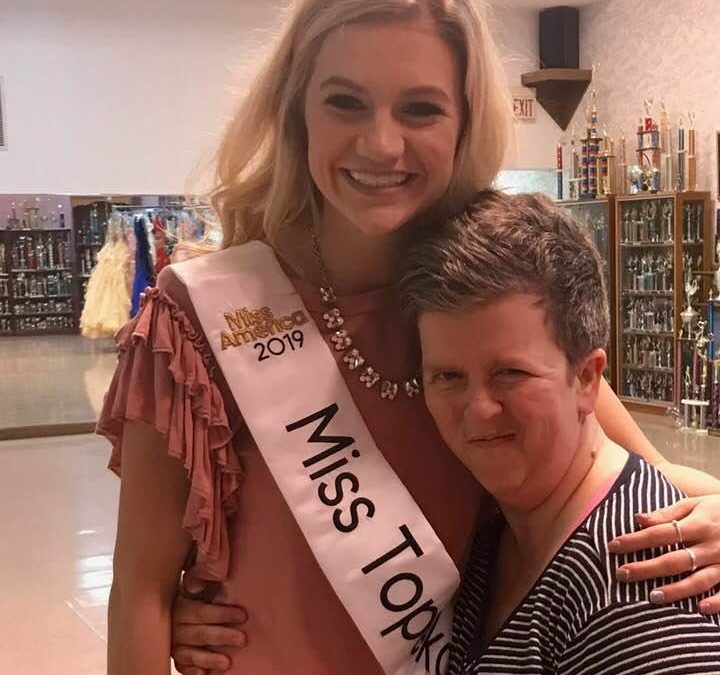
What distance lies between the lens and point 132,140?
19.2 feet

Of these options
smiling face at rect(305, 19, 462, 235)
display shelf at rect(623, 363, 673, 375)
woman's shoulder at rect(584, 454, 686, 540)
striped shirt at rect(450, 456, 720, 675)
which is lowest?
display shelf at rect(623, 363, 673, 375)

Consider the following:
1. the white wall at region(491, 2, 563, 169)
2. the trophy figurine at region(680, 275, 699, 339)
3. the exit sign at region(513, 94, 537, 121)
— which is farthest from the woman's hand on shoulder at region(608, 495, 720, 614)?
the exit sign at region(513, 94, 537, 121)

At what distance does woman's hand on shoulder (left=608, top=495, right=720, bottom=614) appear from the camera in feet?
2.73

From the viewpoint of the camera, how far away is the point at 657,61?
634cm

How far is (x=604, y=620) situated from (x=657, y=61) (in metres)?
6.22

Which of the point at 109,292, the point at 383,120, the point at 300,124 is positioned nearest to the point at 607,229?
the point at 109,292

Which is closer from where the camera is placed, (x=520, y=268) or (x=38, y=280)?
(x=520, y=268)

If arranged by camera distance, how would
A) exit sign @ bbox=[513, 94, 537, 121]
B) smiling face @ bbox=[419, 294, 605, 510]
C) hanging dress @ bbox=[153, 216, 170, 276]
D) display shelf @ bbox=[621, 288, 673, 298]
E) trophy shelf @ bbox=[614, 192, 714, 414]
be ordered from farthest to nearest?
1. exit sign @ bbox=[513, 94, 537, 121]
2. display shelf @ bbox=[621, 288, 673, 298]
3. trophy shelf @ bbox=[614, 192, 714, 414]
4. hanging dress @ bbox=[153, 216, 170, 276]
5. smiling face @ bbox=[419, 294, 605, 510]

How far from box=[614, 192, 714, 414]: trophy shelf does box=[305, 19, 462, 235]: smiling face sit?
16.9 feet

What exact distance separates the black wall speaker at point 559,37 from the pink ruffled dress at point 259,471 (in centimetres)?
627

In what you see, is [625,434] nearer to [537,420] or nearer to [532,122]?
[537,420]

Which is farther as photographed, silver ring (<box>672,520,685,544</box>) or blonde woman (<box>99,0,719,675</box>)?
blonde woman (<box>99,0,719,675</box>)

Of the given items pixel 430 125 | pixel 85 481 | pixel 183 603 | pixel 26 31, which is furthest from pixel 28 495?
pixel 430 125

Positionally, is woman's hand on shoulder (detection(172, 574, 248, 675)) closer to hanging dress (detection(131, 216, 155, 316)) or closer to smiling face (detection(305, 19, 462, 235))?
smiling face (detection(305, 19, 462, 235))
